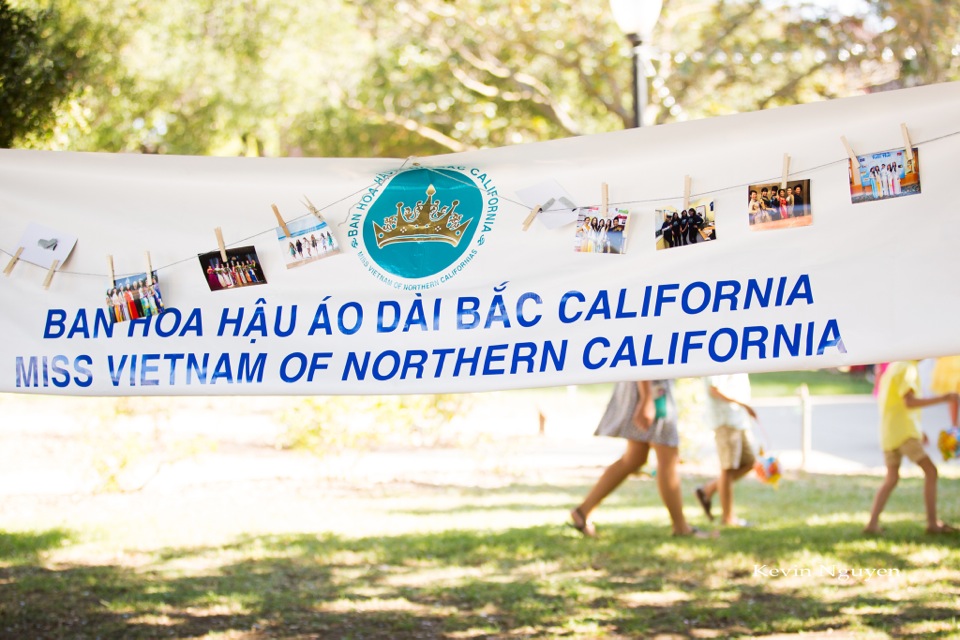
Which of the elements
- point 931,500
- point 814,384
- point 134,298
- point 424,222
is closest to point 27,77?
point 134,298

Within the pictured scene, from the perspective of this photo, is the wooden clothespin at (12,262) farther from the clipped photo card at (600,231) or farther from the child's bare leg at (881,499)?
the child's bare leg at (881,499)

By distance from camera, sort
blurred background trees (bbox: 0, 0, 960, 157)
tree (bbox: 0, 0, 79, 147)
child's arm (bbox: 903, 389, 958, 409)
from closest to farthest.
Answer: tree (bbox: 0, 0, 79, 147) → child's arm (bbox: 903, 389, 958, 409) → blurred background trees (bbox: 0, 0, 960, 157)

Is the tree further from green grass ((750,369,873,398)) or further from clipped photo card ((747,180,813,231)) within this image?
green grass ((750,369,873,398))

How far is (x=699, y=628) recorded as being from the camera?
5652 millimetres

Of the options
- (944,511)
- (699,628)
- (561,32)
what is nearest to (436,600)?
(699,628)

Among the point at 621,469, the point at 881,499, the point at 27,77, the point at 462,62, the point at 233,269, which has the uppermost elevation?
the point at 462,62

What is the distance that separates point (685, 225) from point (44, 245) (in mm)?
2602

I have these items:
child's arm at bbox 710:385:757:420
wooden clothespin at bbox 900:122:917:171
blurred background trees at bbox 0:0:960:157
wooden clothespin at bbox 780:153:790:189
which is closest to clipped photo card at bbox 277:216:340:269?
wooden clothespin at bbox 780:153:790:189

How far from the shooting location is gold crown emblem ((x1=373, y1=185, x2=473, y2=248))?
14.4ft

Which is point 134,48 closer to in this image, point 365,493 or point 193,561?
point 365,493

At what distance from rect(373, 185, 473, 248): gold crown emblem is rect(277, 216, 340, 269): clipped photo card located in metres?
0.20

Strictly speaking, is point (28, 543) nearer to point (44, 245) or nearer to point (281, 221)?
point (44, 245)

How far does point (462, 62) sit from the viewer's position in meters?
16.0

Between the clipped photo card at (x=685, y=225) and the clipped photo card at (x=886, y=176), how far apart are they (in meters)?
0.52
